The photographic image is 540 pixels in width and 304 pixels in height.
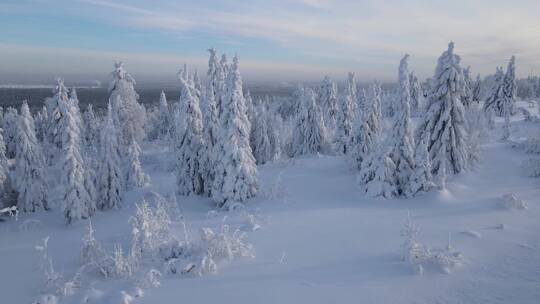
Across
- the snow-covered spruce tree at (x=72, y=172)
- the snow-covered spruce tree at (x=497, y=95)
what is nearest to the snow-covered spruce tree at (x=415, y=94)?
the snow-covered spruce tree at (x=497, y=95)

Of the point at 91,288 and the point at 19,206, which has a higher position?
the point at 91,288

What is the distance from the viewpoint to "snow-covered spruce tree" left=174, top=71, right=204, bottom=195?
24438 mm

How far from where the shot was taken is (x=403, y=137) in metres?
20.3

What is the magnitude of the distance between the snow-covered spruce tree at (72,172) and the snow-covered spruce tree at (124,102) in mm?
10427

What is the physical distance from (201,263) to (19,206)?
Answer: 1016 inches

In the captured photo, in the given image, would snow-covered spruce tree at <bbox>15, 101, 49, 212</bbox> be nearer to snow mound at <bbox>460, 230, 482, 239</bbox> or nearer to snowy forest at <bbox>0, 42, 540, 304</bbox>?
snowy forest at <bbox>0, 42, 540, 304</bbox>

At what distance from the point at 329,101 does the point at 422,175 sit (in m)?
36.6

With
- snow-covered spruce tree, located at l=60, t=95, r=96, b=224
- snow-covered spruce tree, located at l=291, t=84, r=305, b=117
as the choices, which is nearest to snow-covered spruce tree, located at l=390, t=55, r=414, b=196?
snow-covered spruce tree, located at l=60, t=95, r=96, b=224

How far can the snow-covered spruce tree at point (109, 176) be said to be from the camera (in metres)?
26.2

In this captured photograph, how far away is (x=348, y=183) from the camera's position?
24.4 meters

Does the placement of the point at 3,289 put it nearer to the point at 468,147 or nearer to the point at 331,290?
the point at 331,290

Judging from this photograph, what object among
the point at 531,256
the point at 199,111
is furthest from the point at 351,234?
the point at 199,111

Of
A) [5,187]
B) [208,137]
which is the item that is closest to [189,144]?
[208,137]

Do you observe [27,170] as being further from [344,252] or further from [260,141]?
[344,252]
